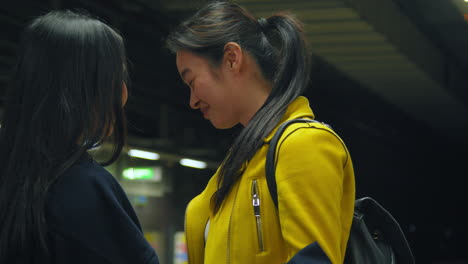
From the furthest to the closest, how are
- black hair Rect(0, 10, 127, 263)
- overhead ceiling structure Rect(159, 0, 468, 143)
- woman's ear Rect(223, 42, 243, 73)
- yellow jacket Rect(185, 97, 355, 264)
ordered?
overhead ceiling structure Rect(159, 0, 468, 143) < woman's ear Rect(223, 42, 243, 73) < yellow jacket Rect(185, 97, 355, 264) < black hair Rect(0, 10, 127, 263)

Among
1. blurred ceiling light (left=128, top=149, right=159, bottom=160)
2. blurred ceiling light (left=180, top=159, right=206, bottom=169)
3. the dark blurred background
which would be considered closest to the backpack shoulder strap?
the dark blurred background

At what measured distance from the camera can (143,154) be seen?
26.1 ft

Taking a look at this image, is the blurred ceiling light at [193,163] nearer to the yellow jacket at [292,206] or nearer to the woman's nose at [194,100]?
the woman's nose at [194,100]

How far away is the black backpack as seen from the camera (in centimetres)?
168

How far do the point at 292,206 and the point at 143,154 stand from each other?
6.45m

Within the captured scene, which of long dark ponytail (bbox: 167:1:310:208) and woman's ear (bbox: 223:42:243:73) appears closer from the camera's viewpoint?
long dark ponytail (bbox: 167:1:310:208)

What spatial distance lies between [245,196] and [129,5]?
5609mm

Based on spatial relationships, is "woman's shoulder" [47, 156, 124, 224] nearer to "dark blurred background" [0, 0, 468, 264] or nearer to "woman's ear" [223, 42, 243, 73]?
"woman's ear" [223, 42, 243, 73]

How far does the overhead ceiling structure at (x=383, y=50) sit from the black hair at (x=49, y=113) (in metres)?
5.26

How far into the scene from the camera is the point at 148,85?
803 centimetres

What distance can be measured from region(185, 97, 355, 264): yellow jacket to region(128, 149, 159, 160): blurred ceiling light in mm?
5864

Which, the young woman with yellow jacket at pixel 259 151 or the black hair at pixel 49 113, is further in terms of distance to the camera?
the young woman with yellow jacket at pixel 259 151

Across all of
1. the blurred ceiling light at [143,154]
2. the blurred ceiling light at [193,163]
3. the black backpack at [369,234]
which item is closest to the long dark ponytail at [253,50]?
the black backpack at [369,234]

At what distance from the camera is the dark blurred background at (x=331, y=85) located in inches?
276
